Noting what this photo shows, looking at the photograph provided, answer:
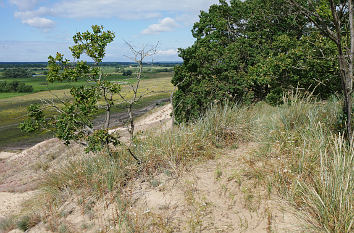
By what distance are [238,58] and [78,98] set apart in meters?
12.9

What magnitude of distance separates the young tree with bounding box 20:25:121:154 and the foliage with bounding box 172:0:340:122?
9.72 m

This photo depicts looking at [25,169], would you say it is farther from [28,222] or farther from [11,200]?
[28,222]

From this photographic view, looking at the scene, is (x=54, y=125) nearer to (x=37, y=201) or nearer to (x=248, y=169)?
(x=37, y=201)

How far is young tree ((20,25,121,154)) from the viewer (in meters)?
6.53

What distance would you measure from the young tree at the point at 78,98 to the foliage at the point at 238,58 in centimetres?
972

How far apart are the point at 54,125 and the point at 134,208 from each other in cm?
366

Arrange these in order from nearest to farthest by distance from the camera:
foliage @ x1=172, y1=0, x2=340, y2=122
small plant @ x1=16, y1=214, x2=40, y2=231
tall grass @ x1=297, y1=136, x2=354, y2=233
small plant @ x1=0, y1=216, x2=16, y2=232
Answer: tall grass @ x1=297, y1=136, x2=354, y2=233
small plant @ x1=16, y1=214, x2=40, y2=231
small plant @ x1=0, y1=216, x2=16, y2=232
foliage @ x1=172, y1=0, x2=340, y2=122

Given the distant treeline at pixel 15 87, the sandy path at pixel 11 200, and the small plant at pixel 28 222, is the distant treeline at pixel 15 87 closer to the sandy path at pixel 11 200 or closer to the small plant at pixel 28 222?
the sandy path at pixel 11 200

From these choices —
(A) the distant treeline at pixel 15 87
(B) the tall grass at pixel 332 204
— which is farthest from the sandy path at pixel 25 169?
(A) the distant treeline at pixel 15 87

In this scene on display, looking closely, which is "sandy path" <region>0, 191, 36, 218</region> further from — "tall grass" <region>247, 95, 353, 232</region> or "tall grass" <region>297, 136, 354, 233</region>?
"tall grass" <region>297, 136, 354, 233</region>

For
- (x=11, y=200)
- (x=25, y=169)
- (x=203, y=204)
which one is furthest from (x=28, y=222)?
(x=25, y=169)

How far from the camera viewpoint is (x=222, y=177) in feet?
15.8

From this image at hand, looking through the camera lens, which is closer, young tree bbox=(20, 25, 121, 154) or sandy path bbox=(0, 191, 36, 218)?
young tree bbox=(20, 25, 121, 154)

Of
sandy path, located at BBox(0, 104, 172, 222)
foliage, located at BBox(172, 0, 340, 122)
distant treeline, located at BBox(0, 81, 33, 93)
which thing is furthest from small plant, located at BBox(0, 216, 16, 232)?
distant treeline, located at BBox(0, 81, 33, 93)
